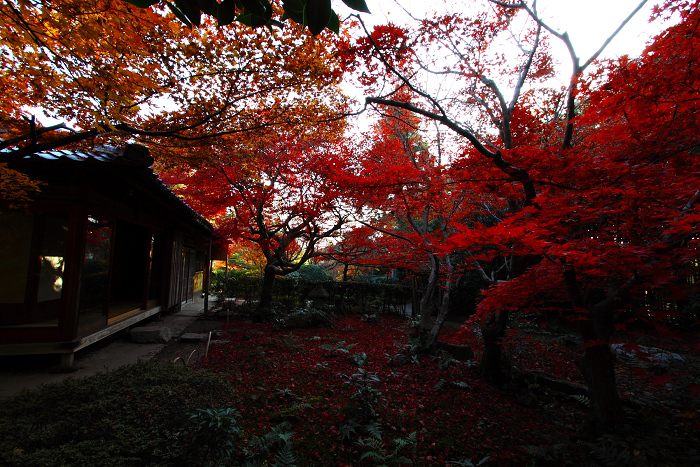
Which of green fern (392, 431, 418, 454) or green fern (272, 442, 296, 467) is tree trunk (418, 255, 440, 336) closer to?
green fern (392, 431, 418, 454)

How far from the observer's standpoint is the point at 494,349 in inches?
225

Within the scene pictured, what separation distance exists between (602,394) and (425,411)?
2.19 metres

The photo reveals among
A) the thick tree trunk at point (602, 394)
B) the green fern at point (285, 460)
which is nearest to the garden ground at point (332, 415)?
the green fern at point (285, 460)

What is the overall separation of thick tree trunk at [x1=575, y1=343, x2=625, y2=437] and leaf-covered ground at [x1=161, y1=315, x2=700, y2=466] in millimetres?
185

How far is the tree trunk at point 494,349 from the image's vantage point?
18.3 feet

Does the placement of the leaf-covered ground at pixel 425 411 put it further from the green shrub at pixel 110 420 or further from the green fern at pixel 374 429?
the green shrub at pixel 110 420

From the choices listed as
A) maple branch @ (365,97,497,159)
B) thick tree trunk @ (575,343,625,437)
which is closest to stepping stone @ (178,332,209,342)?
maple branch @ (365,97,497,159)

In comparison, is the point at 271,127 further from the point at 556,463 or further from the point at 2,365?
the point at 556,463

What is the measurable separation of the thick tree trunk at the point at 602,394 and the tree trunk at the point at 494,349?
1.84 meters

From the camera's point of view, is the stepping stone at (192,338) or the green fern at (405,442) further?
the stepping stone at (192,338)

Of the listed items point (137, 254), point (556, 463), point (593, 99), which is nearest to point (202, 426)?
point (556, 463)

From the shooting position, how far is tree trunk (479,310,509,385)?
5574 mm

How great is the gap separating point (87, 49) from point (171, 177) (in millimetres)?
11764

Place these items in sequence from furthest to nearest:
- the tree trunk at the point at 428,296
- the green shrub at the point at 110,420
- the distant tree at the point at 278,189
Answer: the distant tree at the point at 278,189, the tree trunk at the point at 428,296, the green shrub at the point at 110,420
